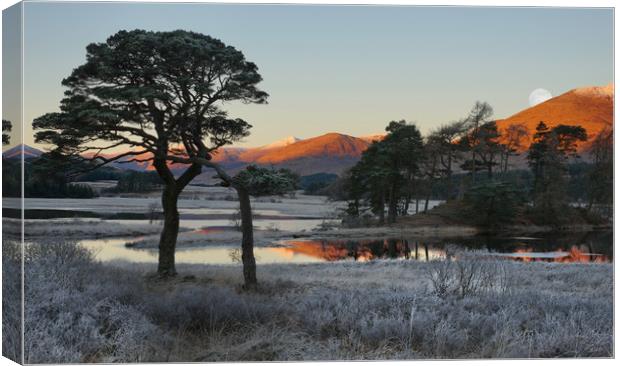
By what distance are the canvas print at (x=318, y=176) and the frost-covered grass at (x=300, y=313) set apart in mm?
31

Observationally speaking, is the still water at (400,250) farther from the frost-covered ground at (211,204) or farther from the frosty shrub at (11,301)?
the frosty shrub at (11,301)

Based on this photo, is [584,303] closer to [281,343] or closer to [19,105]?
[281,343]

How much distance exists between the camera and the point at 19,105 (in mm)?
8766

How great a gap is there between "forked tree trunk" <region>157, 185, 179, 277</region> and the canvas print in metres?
0.02

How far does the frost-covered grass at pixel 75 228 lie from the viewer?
8.98 meters

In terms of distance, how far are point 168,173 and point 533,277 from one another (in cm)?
494

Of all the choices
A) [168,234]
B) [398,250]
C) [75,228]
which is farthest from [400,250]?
[75,228]

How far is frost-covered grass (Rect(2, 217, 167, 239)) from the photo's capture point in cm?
898

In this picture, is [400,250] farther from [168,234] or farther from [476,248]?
[168,234]

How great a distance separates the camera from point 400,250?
10.7 meters

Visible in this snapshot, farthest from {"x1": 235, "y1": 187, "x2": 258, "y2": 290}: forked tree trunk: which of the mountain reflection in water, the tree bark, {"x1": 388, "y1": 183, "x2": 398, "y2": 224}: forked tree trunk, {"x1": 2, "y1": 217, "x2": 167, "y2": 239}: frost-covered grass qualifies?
{"x1": 388, "y1": 183, "x2": 398, "y2": 224}: forked tree trunk

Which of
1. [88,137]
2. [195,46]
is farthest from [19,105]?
[195,46]

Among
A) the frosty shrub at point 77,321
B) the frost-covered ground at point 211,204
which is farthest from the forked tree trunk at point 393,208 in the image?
the frosty shrub at point 77,321

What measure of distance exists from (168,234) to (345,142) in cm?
254
